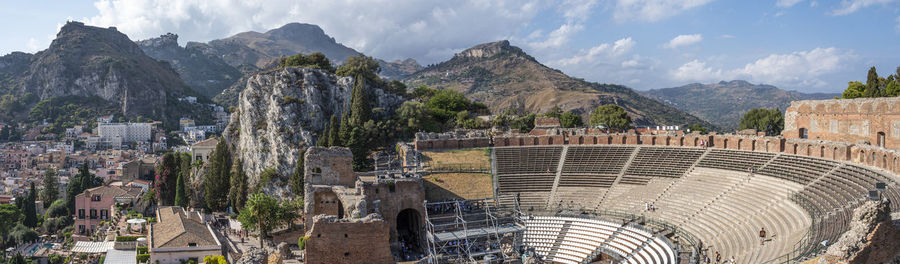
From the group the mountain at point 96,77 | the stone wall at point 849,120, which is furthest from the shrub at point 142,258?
the mountain at point 96,77

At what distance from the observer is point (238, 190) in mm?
53125

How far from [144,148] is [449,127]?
89208 millimetres

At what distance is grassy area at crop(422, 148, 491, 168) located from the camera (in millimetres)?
42188

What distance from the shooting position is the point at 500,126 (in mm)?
66125

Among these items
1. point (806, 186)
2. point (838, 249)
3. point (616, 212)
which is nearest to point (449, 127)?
point (616, 212)

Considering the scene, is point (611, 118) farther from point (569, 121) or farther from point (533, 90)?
point (533, 90)

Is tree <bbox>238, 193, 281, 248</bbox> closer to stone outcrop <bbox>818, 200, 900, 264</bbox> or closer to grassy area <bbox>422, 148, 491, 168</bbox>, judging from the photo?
grassy area <bbox>422, 148, 491, 168</bbox>

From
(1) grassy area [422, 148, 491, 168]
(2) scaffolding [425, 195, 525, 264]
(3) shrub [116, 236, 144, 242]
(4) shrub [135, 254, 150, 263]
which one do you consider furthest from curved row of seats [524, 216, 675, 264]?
(3) shrub [116, 236, 144, 242]

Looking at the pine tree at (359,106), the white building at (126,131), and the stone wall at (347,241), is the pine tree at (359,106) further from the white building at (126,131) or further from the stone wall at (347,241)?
the white building at (126,131)

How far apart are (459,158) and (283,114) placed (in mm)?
22996

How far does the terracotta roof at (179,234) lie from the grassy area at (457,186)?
14.2 m

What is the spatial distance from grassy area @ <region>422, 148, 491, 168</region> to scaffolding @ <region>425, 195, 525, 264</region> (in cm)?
717

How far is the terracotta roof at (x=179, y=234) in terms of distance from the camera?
33344 mm

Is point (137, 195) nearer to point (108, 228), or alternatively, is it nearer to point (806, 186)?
point (108, 228)
